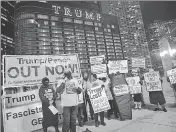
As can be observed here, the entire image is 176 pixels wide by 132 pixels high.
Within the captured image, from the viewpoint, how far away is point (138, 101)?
22.7 ft

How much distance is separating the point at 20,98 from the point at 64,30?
113 meters

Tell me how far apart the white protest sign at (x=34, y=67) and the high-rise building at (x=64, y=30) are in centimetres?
10048

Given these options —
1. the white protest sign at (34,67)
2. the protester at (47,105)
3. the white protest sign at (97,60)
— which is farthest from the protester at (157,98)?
the protester at (47,105)

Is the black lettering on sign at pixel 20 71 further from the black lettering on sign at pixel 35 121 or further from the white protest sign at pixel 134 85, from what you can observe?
the white protest sign at pixel 134 85

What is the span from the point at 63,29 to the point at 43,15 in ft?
59.1

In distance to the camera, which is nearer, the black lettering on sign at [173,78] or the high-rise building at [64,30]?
the black lettering on sign at [173,78]

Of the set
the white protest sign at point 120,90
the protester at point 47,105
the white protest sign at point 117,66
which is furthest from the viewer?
the white protest sign at point 117,66

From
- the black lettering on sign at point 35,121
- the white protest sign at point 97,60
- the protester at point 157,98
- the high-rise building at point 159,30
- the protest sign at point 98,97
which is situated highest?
the high-rise building at point 159,30

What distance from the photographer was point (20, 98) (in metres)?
4.88

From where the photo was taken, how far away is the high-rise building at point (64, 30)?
99.1m

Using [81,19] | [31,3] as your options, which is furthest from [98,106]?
[81,19]

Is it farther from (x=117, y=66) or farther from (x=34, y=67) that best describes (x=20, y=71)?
(x=117, y=66)

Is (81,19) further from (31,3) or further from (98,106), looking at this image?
(98,106)

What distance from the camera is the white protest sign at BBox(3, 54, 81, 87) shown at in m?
4.84
